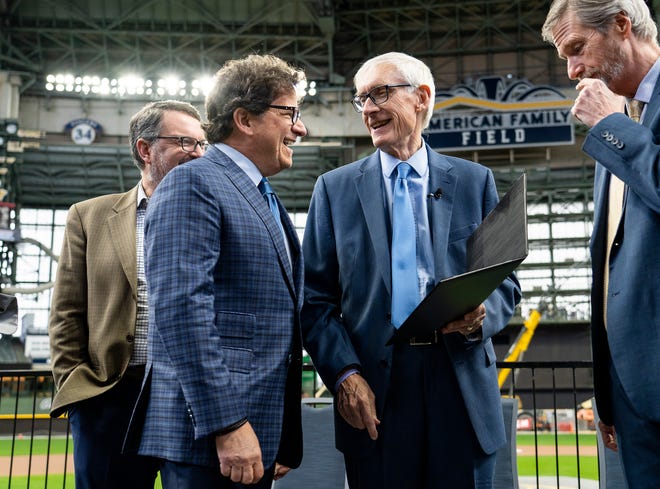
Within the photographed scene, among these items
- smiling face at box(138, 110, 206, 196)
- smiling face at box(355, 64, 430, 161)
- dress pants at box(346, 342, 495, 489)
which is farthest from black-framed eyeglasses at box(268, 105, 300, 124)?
smiling face at box(138, 110, 206, 196)

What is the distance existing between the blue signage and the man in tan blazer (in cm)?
2232

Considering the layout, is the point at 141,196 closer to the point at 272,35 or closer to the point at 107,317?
the point at 107,317

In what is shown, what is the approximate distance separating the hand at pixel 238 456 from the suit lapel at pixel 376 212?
2.59ft

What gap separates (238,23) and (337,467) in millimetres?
25681

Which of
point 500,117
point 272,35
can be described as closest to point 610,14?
point 500,117

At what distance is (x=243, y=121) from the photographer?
92.2 inches

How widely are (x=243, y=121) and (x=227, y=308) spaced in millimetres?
664

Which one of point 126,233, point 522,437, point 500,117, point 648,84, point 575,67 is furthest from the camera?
point 500,117

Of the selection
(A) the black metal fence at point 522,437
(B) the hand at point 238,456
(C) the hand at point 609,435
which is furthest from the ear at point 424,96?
(A) the black metal fence at point 522,437

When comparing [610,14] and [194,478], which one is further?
[610,14]

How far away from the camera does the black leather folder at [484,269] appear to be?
1.87 metres

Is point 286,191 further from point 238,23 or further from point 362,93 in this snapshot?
point 362,93

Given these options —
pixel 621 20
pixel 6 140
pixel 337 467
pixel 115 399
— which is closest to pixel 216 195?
pixel 115 399

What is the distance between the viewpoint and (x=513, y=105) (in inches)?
1011
